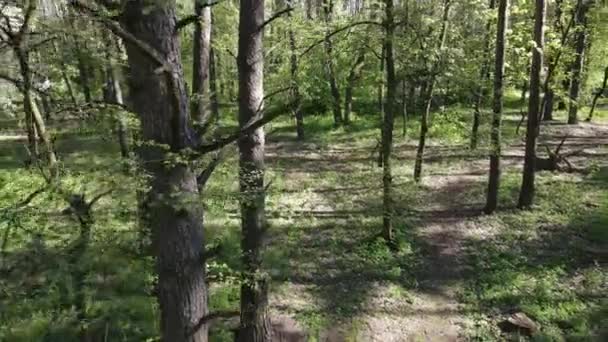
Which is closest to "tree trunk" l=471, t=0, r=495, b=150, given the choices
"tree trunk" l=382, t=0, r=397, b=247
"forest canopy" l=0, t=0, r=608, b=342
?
"forest canopy" l=0, t=0, r=608, b=342

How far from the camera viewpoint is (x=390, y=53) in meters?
10.0

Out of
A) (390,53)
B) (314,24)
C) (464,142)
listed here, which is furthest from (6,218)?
(464,142)

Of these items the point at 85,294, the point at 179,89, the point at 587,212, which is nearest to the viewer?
the point at 179,89

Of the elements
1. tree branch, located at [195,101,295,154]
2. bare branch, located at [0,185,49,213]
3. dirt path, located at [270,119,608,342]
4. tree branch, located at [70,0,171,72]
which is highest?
tree branch, located at [70,0,171,72]

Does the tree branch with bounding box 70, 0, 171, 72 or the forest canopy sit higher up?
the tree branch with bounding box 70, 0, 171, 72

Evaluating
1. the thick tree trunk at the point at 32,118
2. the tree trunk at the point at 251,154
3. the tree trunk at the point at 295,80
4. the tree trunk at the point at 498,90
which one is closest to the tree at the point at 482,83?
the tree trunk at the point at 498,90

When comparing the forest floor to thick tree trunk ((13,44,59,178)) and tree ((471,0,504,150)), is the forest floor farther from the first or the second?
tree ((471,0,504,150))

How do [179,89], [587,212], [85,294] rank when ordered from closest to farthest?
1. [179,89]
2. [85,294]
3. [587,212]

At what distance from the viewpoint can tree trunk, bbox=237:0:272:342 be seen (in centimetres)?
656

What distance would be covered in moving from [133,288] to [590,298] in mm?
9311

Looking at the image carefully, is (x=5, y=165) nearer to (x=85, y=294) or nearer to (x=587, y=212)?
(x=85, y=294)

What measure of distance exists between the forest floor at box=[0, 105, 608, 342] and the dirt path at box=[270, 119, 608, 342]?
4 centimetres

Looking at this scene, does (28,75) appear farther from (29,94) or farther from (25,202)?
(25,202)

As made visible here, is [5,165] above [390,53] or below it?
below
